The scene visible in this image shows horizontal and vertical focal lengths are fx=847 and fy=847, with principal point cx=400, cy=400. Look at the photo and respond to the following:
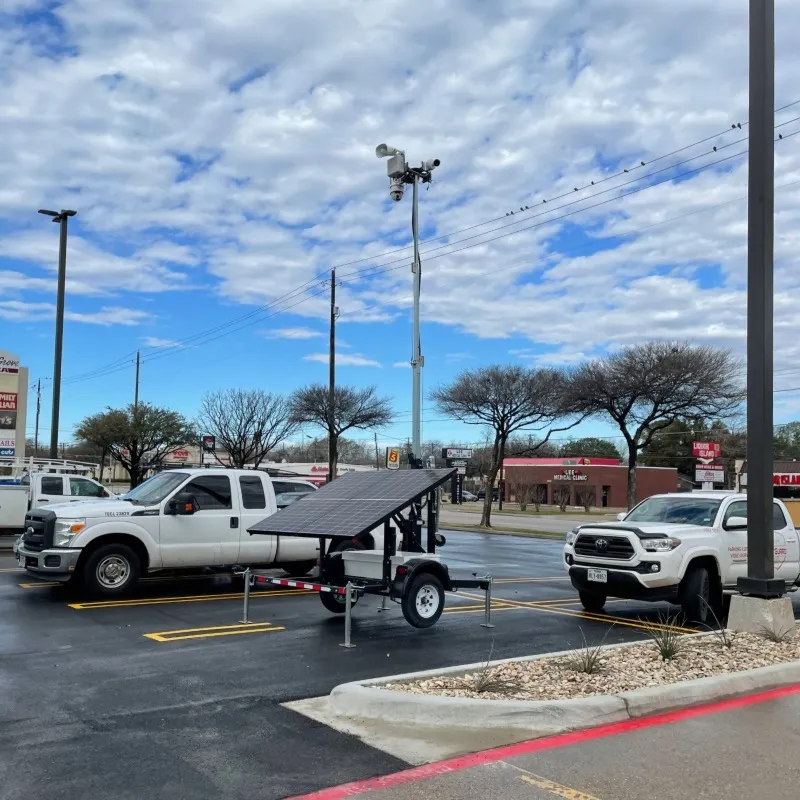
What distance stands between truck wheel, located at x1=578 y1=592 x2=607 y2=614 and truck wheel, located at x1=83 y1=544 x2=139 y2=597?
6534 mm

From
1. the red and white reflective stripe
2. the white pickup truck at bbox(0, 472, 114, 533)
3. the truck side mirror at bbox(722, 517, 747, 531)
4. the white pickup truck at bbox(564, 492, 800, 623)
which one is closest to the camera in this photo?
the red and white reflective stripe

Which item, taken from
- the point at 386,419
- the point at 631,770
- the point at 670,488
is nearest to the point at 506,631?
the point at 631,770

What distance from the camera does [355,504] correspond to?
33.9 feet

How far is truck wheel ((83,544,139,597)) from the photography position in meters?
11.9

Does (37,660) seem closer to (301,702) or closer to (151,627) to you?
(151,627)

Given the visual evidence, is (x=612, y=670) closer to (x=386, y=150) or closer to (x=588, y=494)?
(x=386, y=150)

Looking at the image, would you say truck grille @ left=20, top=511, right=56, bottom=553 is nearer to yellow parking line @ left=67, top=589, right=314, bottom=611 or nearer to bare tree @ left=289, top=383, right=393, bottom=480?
yellow parking line @ left=67, top=589, right=314, bottom=611

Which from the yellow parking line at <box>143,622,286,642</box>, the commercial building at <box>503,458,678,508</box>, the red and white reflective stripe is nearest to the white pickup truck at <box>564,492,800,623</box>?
the red and white reflective stripe

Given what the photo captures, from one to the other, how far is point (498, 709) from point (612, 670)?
1.78 m

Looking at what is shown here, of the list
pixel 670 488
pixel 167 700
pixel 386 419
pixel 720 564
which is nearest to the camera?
pixel 167 700

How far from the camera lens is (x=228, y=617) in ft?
35.3

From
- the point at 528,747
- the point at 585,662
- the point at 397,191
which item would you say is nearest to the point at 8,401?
the point at 397,191

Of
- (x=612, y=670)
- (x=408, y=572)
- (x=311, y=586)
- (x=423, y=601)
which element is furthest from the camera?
(x=423, y=601)

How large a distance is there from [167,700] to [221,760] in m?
1.55
